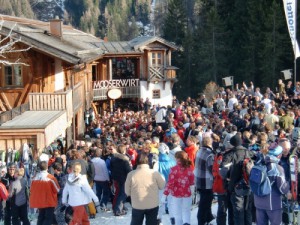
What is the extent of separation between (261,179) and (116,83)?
31.9 metres

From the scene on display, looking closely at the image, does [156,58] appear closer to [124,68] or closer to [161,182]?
[124,68]

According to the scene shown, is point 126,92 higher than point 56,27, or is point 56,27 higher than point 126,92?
point 56,27

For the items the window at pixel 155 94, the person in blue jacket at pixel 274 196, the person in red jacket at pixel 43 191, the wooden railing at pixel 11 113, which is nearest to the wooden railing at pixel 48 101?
the wooden railing at pixel 11 113

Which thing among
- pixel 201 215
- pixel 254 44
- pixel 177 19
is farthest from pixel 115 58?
pixel 201 215

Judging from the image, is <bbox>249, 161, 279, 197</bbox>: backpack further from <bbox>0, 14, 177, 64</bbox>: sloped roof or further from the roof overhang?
<bbox>0, 14, 177, 64</bbox>: sloped roof

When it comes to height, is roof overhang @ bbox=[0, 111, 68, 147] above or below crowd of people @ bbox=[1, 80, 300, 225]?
above

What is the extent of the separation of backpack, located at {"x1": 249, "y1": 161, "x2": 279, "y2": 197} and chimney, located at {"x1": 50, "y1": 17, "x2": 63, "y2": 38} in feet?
67.9

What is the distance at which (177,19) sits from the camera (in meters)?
60.0

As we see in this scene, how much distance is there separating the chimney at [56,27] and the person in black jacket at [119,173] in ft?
55.6

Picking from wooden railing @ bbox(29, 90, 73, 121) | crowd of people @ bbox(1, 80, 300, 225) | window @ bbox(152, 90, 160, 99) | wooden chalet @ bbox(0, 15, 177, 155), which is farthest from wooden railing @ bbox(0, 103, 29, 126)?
window @ bbox(152, 90, 160, 99)

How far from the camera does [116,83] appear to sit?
39.7 meters

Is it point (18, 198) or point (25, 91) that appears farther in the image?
point (25, 91)

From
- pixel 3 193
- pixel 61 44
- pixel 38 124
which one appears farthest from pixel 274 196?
pixel 61 44

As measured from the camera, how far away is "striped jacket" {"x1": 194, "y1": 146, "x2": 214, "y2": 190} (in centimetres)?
948
